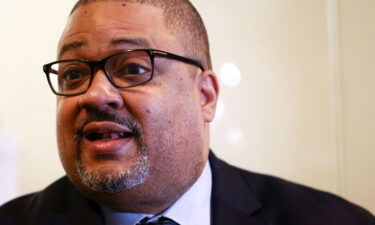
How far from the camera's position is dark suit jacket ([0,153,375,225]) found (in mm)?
850

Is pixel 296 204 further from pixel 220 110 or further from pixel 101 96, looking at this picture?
pixel 101 96

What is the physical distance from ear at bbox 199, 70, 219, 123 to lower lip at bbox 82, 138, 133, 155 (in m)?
0.24

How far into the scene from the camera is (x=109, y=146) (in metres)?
0.68

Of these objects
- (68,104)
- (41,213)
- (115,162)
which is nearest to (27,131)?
(41,213)

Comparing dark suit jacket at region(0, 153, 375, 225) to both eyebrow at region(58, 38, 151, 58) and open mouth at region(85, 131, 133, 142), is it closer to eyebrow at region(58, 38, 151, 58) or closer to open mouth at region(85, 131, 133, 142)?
open mouth at region(85, 131, 133, 142)

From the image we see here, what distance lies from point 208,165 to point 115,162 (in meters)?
0.35

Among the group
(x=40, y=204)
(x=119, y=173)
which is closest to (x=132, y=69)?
(x=119, y=173)

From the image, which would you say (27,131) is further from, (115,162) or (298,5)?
(298,5)

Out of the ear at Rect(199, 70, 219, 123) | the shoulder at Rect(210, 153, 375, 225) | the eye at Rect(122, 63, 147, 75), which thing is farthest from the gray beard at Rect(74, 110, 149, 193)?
the shoulder at Rect(210, 153, 375, 225)

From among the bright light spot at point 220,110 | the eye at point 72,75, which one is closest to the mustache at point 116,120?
the eye at point 72,75

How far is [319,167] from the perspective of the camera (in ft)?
4.02

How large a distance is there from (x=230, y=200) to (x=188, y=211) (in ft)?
0.40

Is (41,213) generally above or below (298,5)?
below

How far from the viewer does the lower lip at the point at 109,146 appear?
68 centimetres
